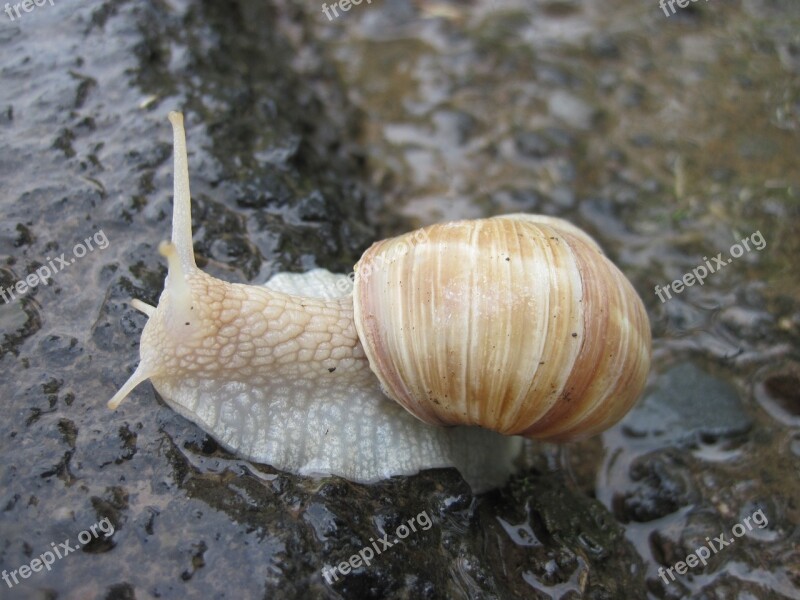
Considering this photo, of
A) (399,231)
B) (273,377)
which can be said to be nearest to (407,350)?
(273,377)

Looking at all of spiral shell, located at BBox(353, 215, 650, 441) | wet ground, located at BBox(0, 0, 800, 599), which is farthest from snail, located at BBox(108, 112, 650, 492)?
wet ground, located at BBox(0, 0, 800, 599)

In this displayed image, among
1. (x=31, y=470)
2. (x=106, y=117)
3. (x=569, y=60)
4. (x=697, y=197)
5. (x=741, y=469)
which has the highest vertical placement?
(x=106, y=117)

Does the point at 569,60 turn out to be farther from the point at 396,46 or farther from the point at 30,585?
the point at 30,585

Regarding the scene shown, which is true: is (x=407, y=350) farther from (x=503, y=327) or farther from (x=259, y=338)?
(x=259, y=338)

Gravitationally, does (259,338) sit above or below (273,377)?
above

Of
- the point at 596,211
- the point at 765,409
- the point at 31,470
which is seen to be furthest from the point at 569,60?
the point at 31,470

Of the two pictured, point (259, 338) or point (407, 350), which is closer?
point (407, 350)

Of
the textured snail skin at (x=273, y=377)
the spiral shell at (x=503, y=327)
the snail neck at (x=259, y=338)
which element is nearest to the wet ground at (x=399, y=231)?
the textured snail skin at (x=273, y=377)
